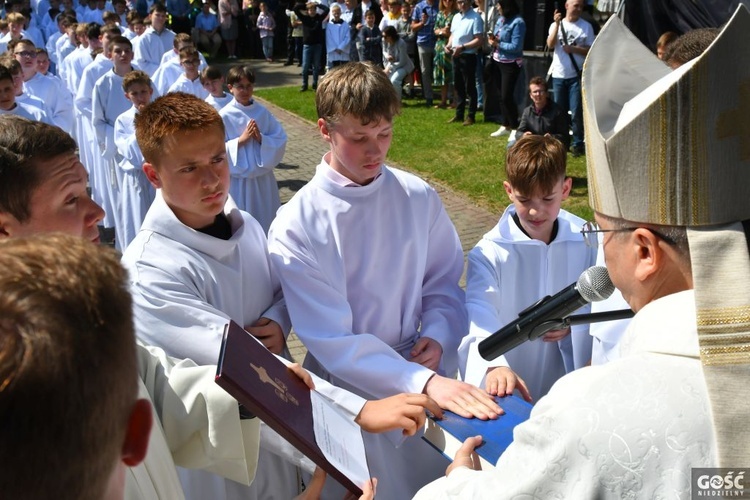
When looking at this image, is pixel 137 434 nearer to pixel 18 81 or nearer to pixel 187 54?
pixel 18 81

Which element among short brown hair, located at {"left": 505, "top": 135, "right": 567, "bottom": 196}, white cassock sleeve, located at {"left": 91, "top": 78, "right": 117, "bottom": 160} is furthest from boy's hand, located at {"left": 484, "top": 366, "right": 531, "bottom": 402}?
white cassock sleeve, located at {"left": 91, "top": 78, "right": 117, "bottom": 160}

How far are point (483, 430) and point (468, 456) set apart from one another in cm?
26

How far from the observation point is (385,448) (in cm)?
303

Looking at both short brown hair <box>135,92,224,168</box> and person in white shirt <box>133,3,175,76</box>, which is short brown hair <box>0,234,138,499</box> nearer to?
short brown hair <box>135,92,224,168</box>

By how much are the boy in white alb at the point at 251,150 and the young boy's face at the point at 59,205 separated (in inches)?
187

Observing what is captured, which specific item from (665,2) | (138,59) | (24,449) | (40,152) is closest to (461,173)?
(665,2)

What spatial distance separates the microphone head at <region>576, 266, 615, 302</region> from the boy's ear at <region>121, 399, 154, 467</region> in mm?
1161

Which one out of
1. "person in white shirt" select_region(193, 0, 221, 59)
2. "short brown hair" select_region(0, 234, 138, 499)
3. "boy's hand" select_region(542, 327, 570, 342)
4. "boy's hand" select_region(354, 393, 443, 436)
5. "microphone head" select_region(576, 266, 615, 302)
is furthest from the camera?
"person in white shirt" select_region(193, 0, 221, 59)

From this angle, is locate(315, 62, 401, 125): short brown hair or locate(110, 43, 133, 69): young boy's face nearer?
locate(315, 62, 401, 125): short brown hair

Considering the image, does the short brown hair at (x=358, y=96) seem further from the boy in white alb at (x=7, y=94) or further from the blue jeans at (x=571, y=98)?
the blue jeans at (x=571, y=98)

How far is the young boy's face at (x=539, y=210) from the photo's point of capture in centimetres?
326

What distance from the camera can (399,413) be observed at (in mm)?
2416

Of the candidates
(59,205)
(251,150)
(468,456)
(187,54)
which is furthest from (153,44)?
(468,456)

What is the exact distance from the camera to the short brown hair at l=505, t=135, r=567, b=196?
322cm
